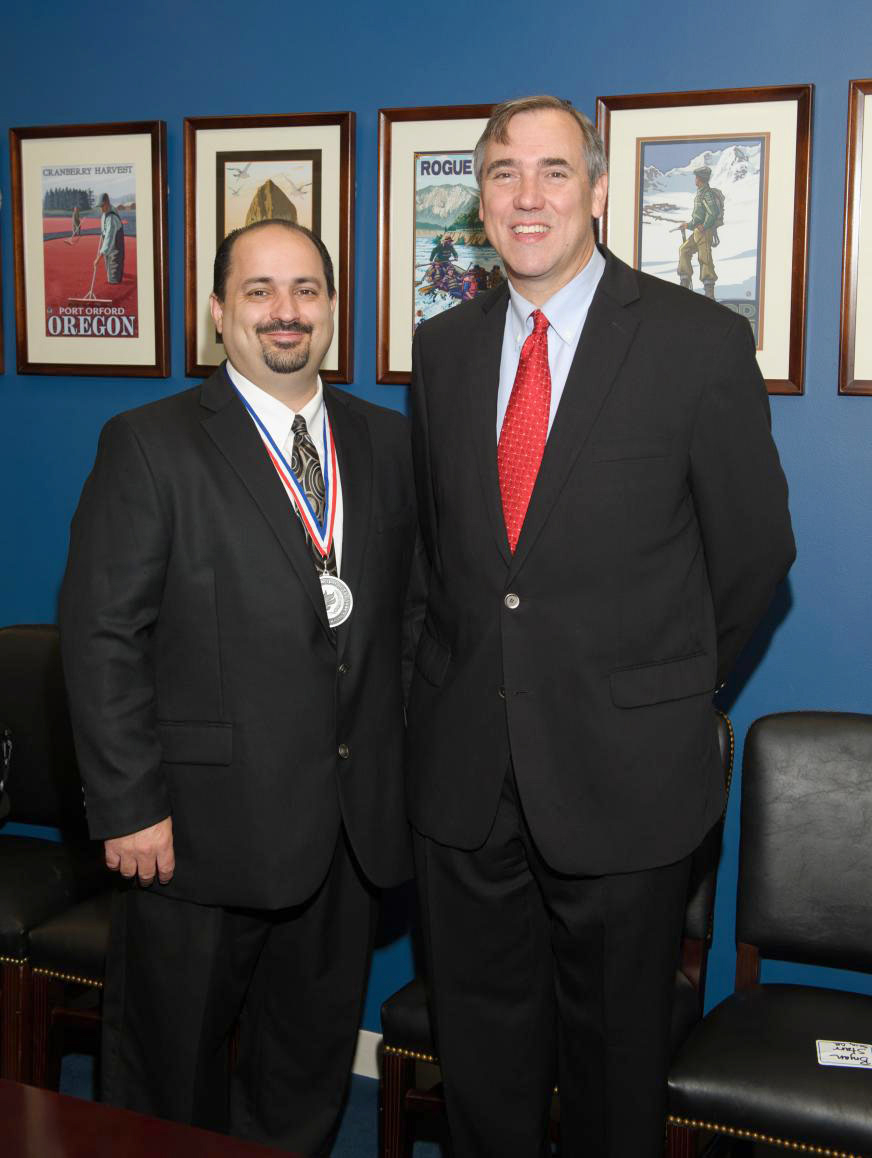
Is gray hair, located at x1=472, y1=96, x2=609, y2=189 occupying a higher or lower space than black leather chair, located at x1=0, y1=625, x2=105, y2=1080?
higher

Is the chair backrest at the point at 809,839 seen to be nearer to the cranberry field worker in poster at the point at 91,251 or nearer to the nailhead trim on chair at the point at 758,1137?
the nailhead trim on chair at the point at 758,1137

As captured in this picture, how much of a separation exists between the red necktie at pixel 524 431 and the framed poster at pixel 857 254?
0.82 meters

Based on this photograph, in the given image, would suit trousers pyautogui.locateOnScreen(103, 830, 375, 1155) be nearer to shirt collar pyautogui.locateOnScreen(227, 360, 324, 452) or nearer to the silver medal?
the silver medal

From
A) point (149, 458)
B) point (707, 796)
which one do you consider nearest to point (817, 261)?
point (707, 796)

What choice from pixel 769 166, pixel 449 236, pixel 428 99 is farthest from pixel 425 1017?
pixel 428 99

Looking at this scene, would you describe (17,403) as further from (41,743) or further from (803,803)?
(803,803)

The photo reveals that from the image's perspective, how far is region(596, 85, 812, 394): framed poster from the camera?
Answer: 2705 mm

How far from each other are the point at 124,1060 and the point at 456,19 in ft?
7.71

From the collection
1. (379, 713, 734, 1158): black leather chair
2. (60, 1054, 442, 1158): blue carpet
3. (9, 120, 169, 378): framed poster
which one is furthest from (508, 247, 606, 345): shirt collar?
(60, 1054, 442, 1158): blue carpet

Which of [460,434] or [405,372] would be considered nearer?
[460,434]

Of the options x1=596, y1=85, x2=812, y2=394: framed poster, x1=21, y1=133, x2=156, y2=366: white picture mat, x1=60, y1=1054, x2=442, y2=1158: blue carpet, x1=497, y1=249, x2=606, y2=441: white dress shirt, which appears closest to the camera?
x1=497, y1=249, x2=606, y2=441: white dress shirt

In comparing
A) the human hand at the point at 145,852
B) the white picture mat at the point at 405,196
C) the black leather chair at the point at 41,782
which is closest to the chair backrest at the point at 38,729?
the black leather chair at the point at 41,782

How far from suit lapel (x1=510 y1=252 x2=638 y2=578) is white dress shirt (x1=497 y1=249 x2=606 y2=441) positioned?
0.04m

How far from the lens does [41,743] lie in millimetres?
3334
